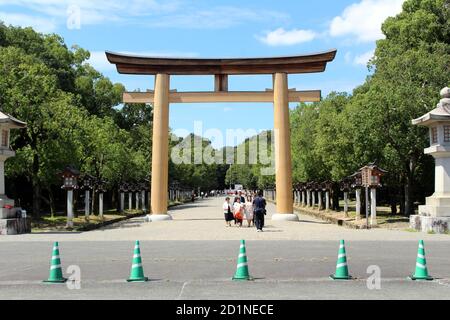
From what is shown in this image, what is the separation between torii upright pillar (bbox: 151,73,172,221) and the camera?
31453mm

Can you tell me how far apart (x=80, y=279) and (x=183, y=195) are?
8508 cm

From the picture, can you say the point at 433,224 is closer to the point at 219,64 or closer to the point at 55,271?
the point at 219,64

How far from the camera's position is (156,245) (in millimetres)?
18031

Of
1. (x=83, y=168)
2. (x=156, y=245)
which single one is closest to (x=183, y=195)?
(x=83, y=168)

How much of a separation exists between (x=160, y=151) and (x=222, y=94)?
15.9 ft

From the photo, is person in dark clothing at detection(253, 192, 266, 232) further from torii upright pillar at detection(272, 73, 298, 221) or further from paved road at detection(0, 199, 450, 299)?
torii upright pillar at detection(272, 73, 298, 221)

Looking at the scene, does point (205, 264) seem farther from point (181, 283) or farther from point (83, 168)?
point (83, 168)

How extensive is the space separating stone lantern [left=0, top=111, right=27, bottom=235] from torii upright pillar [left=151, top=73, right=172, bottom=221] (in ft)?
28.5

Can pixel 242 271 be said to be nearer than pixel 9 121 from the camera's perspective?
Yes

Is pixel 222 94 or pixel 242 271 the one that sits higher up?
pixel 222 94

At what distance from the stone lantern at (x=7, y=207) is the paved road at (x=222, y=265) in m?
1.85

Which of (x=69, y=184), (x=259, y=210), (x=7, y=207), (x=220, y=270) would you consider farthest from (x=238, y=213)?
(x=220, y=270)

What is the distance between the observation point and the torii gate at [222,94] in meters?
31.2

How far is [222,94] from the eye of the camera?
31.9 meters
